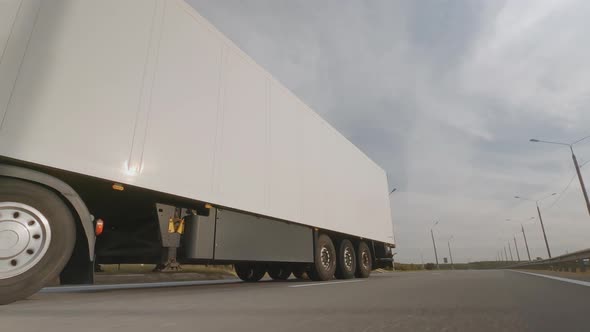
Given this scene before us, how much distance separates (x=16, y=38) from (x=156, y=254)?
310 centimetres

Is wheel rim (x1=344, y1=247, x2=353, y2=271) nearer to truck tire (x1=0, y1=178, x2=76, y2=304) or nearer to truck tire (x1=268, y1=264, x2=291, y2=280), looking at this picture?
truck tire (x1=268, y1=264, x2=291, y2=280)

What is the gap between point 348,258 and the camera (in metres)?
9.32

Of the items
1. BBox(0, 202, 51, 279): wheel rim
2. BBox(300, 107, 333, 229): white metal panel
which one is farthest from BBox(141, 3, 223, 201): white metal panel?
BBox(300, 107, 333, 229): white metal panel

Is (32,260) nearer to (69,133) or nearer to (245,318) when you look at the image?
(69,133)

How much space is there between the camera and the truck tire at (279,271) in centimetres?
949

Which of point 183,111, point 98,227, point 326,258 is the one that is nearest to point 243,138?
point 183,111

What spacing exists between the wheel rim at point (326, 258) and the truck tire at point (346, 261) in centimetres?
65

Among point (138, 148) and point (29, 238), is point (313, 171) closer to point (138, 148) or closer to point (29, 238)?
point (138, 148)

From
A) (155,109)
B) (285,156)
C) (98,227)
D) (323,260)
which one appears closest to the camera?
(98,227)

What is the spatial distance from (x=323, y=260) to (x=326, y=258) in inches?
7.1

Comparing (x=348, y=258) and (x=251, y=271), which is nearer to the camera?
(x=348, y=258)

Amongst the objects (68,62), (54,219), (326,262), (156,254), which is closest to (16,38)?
(68,62)

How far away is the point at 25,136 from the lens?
9.80 feet

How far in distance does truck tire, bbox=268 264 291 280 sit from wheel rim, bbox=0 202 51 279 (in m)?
6.86
